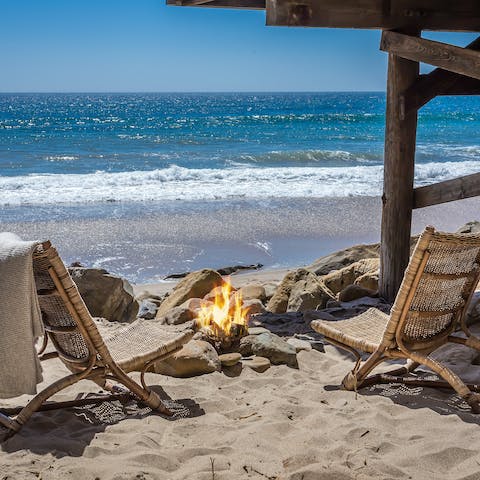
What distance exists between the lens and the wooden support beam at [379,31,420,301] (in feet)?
18.0

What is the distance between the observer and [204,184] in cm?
1630

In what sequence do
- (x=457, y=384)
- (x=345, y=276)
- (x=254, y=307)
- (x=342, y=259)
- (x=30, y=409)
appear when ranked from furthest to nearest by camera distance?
(x=342, y=259), (x=345, y=276), (x=254, y=307), (x=457, y=384), (x=30, y=409)

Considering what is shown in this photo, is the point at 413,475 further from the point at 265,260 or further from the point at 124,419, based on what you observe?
the point at 265,260

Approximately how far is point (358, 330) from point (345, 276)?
2984mm

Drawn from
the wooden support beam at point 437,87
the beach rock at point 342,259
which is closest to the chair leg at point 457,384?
the wooden support beam at point 437,87

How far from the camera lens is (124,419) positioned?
11.4 feet

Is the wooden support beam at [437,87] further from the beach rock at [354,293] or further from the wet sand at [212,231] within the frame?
the wet sand at [212,231]

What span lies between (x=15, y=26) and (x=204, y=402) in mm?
66115

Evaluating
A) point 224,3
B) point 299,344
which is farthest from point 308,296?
point 224,3

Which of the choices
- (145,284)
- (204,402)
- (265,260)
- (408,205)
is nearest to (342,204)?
(265,260)

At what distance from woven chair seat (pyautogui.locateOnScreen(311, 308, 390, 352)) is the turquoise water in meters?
9.26

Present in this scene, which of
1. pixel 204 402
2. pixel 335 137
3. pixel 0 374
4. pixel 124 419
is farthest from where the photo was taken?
pixel 335 137

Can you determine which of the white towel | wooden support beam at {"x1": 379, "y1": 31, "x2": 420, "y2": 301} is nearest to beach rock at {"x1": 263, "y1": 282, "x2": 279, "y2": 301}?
wooden support beam at {"x1": 379, "y1": 31, "x2": 420, "y2": 301}

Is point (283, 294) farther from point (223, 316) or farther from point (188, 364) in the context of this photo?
point (188, 364)
